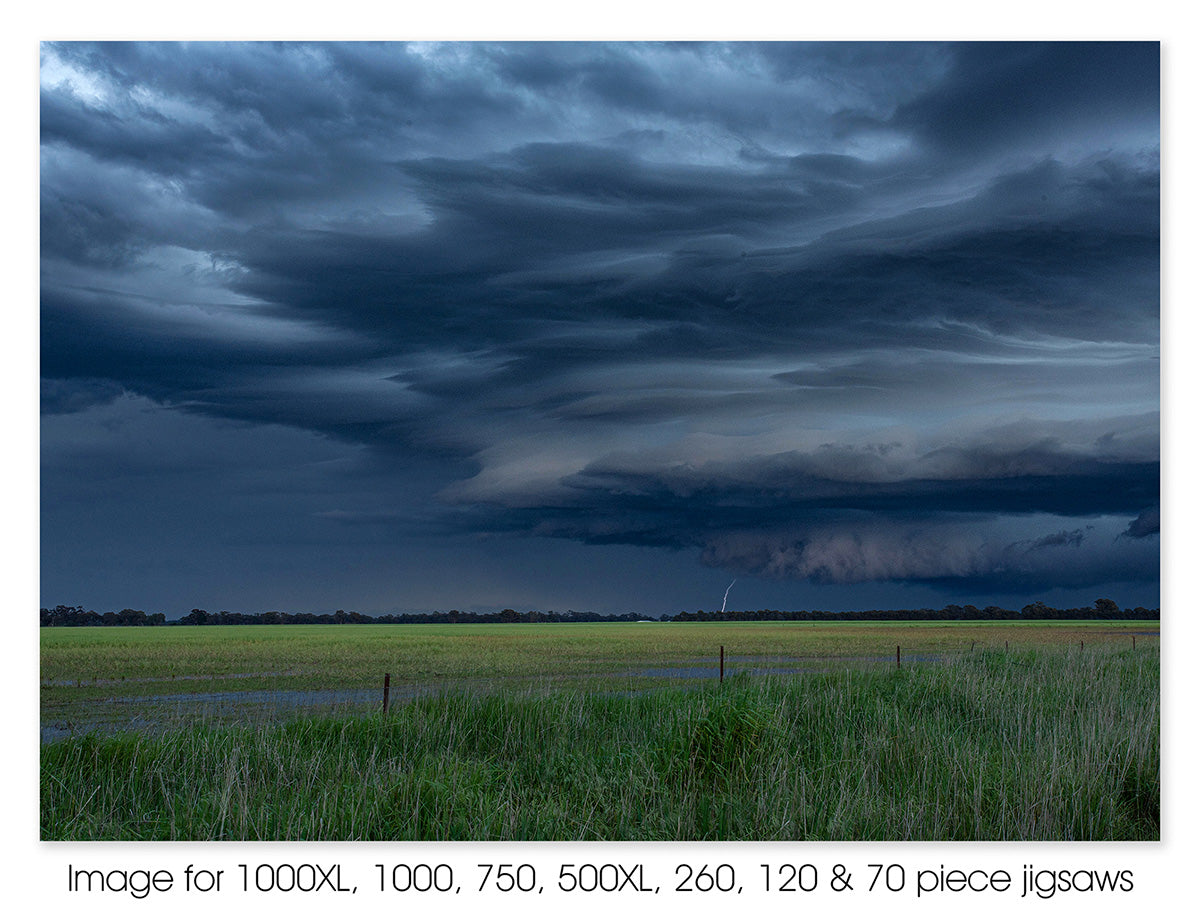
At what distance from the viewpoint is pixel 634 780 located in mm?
7402

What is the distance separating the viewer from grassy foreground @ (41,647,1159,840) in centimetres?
666

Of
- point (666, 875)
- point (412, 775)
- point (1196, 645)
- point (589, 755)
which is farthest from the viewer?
point (589, 755)

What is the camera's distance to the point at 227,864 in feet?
19.3

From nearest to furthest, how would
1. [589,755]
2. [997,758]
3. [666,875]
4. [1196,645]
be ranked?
[666,875], [1196,645], [997,758], [589,755]

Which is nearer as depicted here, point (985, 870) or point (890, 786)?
point (985, 870)

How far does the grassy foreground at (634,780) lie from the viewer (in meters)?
6.66

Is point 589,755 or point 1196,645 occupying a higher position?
point 1196,645

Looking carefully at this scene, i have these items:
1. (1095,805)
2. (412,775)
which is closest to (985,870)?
(1095,805)

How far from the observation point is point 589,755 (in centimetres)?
879

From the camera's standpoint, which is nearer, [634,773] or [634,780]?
[634,780]

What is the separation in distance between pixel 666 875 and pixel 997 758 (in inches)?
172
